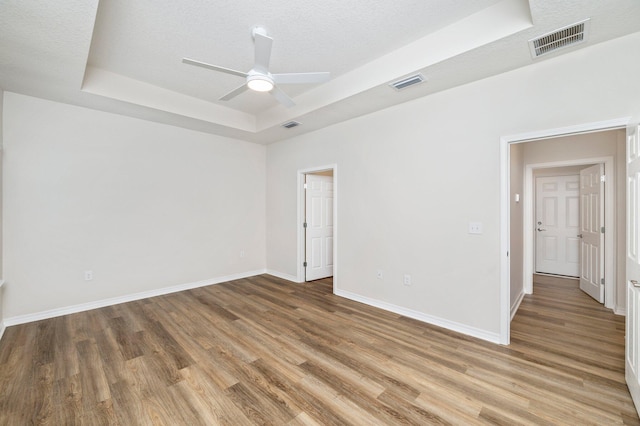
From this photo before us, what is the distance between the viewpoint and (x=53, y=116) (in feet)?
11.5

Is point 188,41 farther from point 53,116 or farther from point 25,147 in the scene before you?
A: point 25,147

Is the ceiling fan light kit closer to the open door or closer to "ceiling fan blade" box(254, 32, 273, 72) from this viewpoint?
"ceiling fan blade" box(254, 32, 273, 72)

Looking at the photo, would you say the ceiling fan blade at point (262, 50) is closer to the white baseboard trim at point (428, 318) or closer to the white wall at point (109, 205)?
the white wall at point (109, 205)

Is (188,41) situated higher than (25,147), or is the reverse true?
(188,41)

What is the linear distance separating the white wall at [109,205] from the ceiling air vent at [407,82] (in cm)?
338

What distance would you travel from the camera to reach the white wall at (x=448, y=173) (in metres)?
2.36

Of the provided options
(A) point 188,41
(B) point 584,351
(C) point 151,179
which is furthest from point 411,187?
(C) point 151,179

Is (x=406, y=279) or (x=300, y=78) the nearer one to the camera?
(x=300, y=78)

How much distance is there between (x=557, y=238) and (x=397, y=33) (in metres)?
5.51

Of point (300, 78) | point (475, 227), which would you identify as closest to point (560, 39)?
point (475, 227)

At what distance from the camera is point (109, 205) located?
3920mm

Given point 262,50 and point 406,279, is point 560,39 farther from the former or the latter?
point 406,279

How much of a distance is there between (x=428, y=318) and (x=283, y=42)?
352 centimetres

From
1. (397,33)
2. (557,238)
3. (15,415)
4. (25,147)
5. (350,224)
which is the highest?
(397,33)
